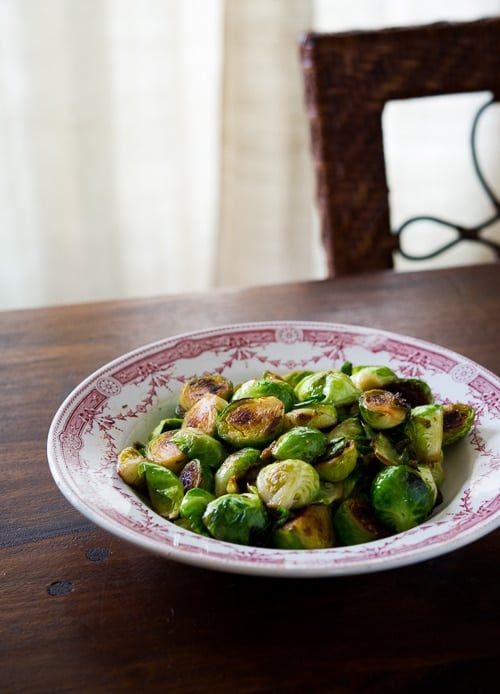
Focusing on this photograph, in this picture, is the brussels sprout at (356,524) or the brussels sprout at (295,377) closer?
the brussels sprout at (356,524)

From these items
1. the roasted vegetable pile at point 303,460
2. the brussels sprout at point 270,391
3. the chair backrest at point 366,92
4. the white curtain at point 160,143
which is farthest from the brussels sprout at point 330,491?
the white curtain at point 160,143

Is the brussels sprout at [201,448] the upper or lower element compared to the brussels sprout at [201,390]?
lower

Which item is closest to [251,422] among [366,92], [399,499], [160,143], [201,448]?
[201,448]

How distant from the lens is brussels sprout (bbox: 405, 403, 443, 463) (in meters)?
0.73

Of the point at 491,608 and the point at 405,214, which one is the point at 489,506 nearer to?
the point at 491,608

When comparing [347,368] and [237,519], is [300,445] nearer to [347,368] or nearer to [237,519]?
[237,519]

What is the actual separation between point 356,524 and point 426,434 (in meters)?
0.13

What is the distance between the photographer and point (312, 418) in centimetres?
73

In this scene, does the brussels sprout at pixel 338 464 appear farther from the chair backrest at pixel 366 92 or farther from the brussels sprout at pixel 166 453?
the chair backrest at pixel 366 92

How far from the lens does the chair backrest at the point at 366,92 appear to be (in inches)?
53.8

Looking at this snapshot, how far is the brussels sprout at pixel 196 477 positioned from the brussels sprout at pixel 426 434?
0.61 ft

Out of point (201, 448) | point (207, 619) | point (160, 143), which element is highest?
point (160, 143)

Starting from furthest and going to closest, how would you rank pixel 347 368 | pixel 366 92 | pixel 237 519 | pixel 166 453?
pixel 366 92 < pixel 347 368 < pixel 166 453 < pixel 237 519

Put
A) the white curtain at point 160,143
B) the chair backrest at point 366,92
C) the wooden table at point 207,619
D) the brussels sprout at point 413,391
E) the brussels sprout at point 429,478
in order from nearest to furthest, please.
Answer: the wooden table at point 207,619, the brussels sprout at point 429,478, the brussels sprout at point 413,391, the chair backrest at point 366,92, the white curtain at point 160,143
